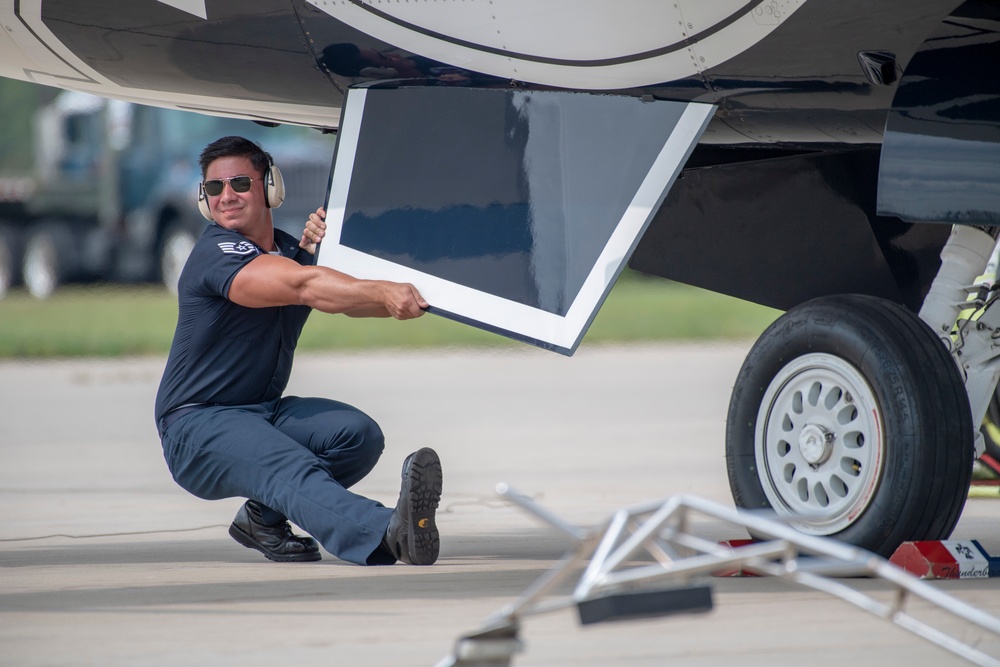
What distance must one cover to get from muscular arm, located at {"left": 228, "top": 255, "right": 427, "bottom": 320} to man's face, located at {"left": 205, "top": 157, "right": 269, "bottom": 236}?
327 mm

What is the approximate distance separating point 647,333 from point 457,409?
7.47 meters

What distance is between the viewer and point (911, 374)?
416 cm

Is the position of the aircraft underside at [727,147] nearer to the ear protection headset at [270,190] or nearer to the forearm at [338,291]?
the forearm at [338,291]

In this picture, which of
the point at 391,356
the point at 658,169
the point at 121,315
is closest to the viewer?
the point at 658,169

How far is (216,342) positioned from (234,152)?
672 millimetres

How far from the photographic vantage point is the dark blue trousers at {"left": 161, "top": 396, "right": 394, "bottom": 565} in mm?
4555

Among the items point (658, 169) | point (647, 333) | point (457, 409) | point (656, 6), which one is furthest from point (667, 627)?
point (647, 333)

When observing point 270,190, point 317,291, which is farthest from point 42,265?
point 317,291

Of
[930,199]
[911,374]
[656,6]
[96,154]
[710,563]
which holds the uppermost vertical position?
[96,154]

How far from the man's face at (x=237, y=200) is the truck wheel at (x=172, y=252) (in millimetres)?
21365

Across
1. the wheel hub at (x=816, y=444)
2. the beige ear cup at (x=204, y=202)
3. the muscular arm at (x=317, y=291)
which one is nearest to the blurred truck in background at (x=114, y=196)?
the beige ear cup at (x=204, y=202)

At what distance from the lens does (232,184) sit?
16.3 feet

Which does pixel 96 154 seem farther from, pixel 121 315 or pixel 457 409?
pixel 457 409

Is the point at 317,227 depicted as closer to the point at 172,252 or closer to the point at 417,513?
the point at 417,513
